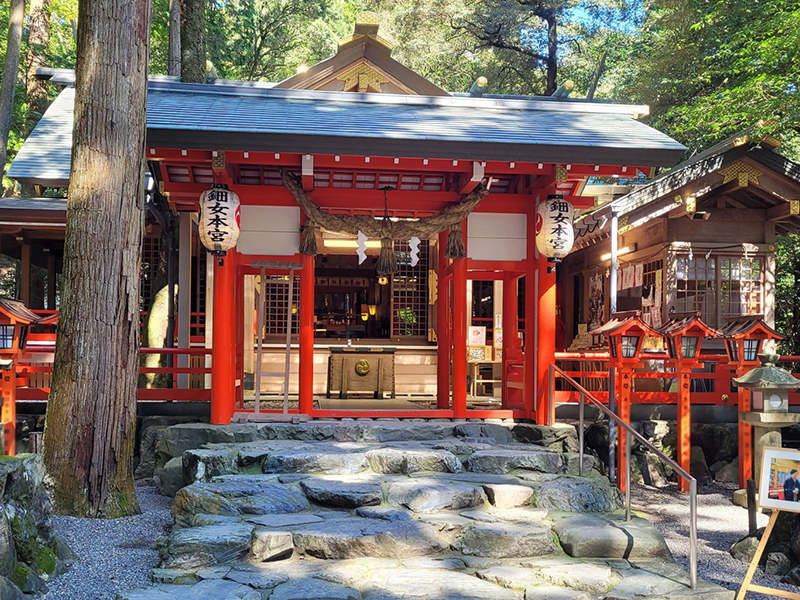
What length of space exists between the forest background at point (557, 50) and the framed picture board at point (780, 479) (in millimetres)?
7558

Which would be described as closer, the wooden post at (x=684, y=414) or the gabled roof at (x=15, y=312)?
the gabled roof at (x=15, y=312)

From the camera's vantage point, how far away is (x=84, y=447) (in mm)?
6215

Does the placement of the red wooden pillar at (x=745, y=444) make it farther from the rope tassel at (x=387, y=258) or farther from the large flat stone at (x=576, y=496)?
the rope tassel at (x=387, y=258)

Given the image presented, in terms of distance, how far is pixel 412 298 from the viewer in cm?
1535

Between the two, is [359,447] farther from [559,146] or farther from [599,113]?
[599,113]

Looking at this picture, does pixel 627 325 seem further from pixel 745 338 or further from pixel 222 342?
pixel 222 342

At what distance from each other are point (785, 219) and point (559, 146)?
657cm

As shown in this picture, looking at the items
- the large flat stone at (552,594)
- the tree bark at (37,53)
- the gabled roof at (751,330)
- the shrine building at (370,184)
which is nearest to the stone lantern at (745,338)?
the gabled roof at (751,330)

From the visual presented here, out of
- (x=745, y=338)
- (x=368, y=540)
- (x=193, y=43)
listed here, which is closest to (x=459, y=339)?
(x=745, y=338)

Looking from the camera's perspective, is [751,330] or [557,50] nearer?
[751,330]

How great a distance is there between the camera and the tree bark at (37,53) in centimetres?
1656

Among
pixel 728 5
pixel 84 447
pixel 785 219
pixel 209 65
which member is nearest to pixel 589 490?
pixel 84 447

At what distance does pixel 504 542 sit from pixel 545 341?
13.1 feet

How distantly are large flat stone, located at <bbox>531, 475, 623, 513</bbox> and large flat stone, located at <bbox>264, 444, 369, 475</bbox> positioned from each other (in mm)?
1860
